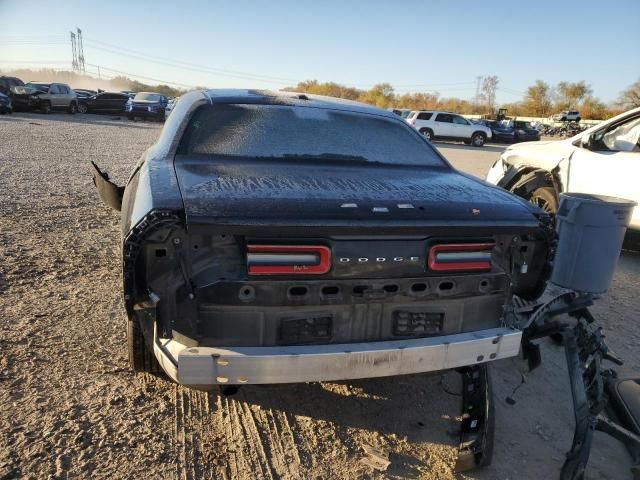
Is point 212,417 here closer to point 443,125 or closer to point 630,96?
point 443,125

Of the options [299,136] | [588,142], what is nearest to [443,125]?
[588,142]

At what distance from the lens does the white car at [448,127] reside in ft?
77.5

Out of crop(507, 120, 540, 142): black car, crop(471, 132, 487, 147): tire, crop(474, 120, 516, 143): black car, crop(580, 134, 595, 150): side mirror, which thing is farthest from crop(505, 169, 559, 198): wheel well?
crop(507, 120, 540, 142): black car

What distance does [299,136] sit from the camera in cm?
322

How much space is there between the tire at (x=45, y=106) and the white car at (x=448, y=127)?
63.4ft

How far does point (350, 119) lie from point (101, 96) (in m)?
30.8

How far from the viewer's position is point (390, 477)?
7.63ft

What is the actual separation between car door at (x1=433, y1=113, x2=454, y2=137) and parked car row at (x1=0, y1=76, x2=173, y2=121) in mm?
13135

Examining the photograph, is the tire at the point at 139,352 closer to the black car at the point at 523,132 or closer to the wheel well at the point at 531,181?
the wheel well at the point at 531,181

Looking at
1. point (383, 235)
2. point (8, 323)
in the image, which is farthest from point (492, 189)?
point (8, 323)

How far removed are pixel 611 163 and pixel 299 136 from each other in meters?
3.94

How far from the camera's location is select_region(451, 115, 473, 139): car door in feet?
79.2

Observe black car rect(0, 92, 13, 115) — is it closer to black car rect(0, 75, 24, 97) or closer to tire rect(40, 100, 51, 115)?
black car rect(0, 75, 24, 97)

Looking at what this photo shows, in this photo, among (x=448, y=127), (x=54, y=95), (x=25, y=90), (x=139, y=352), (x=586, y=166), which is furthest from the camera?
(x=54, y=95)
